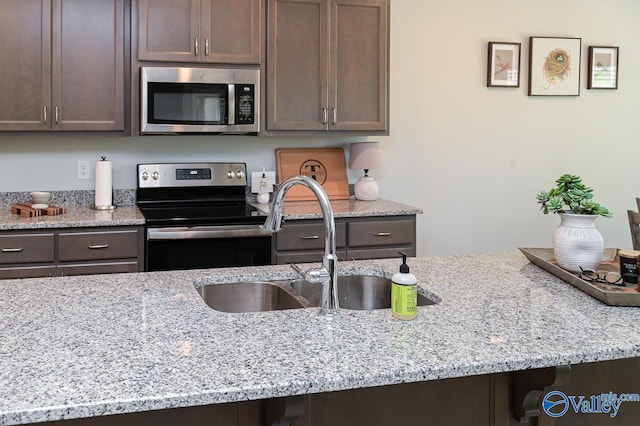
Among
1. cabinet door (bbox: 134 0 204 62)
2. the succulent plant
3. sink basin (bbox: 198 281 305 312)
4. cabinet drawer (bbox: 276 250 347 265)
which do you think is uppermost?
cabinet door (bbox: 134 0 204 62)

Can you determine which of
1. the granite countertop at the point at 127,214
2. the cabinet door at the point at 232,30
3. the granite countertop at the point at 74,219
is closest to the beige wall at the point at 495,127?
the granite countertop at the point at 127,214

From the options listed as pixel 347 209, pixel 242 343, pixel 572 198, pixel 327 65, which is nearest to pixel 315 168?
pixel 347 209

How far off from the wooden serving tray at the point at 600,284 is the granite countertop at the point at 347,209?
4.38ft

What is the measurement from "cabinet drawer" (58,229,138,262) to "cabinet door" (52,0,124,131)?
632 millimetres

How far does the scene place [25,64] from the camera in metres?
3.27

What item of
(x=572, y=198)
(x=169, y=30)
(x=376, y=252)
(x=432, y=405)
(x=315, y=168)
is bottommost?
(x=432, y=405)

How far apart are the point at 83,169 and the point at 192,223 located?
3.08 feet

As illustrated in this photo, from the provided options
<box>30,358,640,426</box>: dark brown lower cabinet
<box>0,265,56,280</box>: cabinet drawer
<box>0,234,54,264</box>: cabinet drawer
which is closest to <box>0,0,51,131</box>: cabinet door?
<box>0,234,54,264</box>: cabinet drawer

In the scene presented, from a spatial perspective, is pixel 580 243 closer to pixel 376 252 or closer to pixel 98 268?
pixel 376 252

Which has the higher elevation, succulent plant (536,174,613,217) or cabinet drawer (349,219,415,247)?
succulent plant (536,174,613,217)

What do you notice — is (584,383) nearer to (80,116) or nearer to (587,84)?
(80,116)

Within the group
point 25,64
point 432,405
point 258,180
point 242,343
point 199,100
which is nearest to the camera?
point 242,343

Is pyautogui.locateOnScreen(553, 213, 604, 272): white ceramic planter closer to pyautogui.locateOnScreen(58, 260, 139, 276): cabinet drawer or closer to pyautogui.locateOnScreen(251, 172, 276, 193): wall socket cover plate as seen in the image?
pyautogui.locateOnScreen(58, 260, 139, 276): cabinet drawer

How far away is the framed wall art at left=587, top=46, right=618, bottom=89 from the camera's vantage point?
4.55 metres
